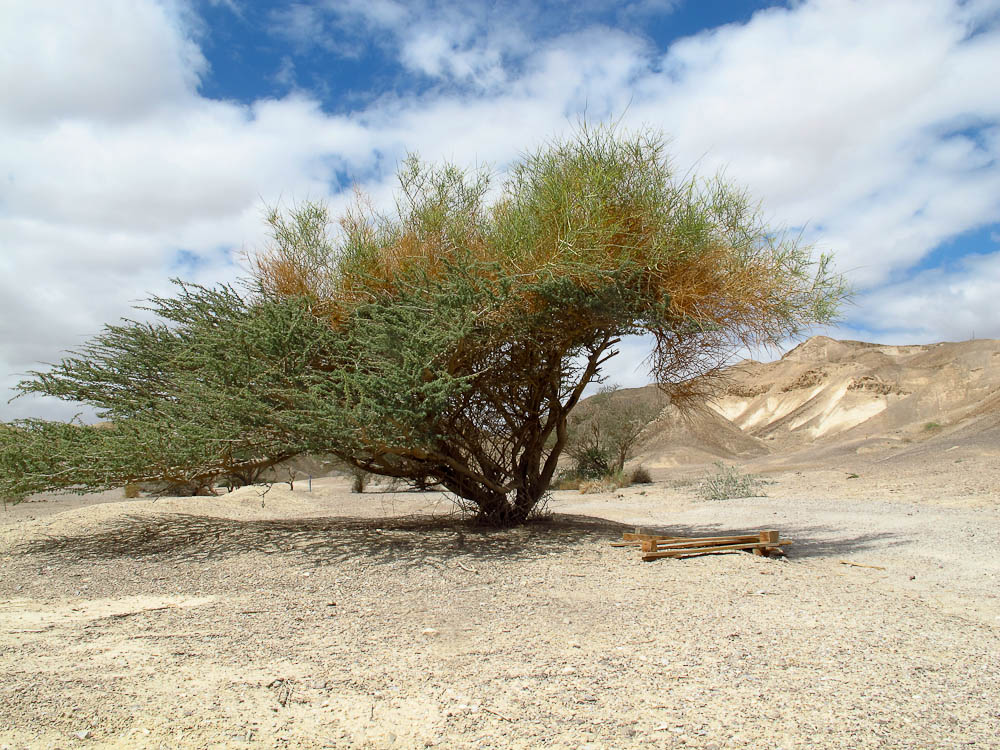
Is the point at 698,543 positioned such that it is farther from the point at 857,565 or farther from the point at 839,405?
the point at 839,405

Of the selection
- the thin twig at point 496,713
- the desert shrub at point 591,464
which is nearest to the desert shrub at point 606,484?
the desert shrub at point 591,464

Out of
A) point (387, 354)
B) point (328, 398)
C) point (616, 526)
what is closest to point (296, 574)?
point (328, 398)

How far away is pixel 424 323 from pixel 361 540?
3652mm

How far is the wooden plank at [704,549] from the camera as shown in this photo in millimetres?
8812

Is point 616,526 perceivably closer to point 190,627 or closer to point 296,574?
point 296,574

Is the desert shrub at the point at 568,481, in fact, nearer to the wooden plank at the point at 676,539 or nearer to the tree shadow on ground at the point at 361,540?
the tree shadow on ground at the point at 361,540

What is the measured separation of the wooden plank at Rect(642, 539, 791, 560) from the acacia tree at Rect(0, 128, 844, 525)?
276 centimetres

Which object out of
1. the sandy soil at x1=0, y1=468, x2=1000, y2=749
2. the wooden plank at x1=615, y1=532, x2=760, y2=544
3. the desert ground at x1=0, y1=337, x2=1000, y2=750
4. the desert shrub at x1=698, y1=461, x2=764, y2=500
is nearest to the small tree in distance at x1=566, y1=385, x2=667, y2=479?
the desert shrub at x1=698, y1=461, x2=764, y2=500

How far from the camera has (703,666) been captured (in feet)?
15.7

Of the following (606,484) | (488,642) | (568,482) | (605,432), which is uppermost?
(605,432)

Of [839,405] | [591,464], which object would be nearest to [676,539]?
[591,464]

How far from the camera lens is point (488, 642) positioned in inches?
215

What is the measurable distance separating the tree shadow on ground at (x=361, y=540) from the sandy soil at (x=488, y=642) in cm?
8

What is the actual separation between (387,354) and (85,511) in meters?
8.28
